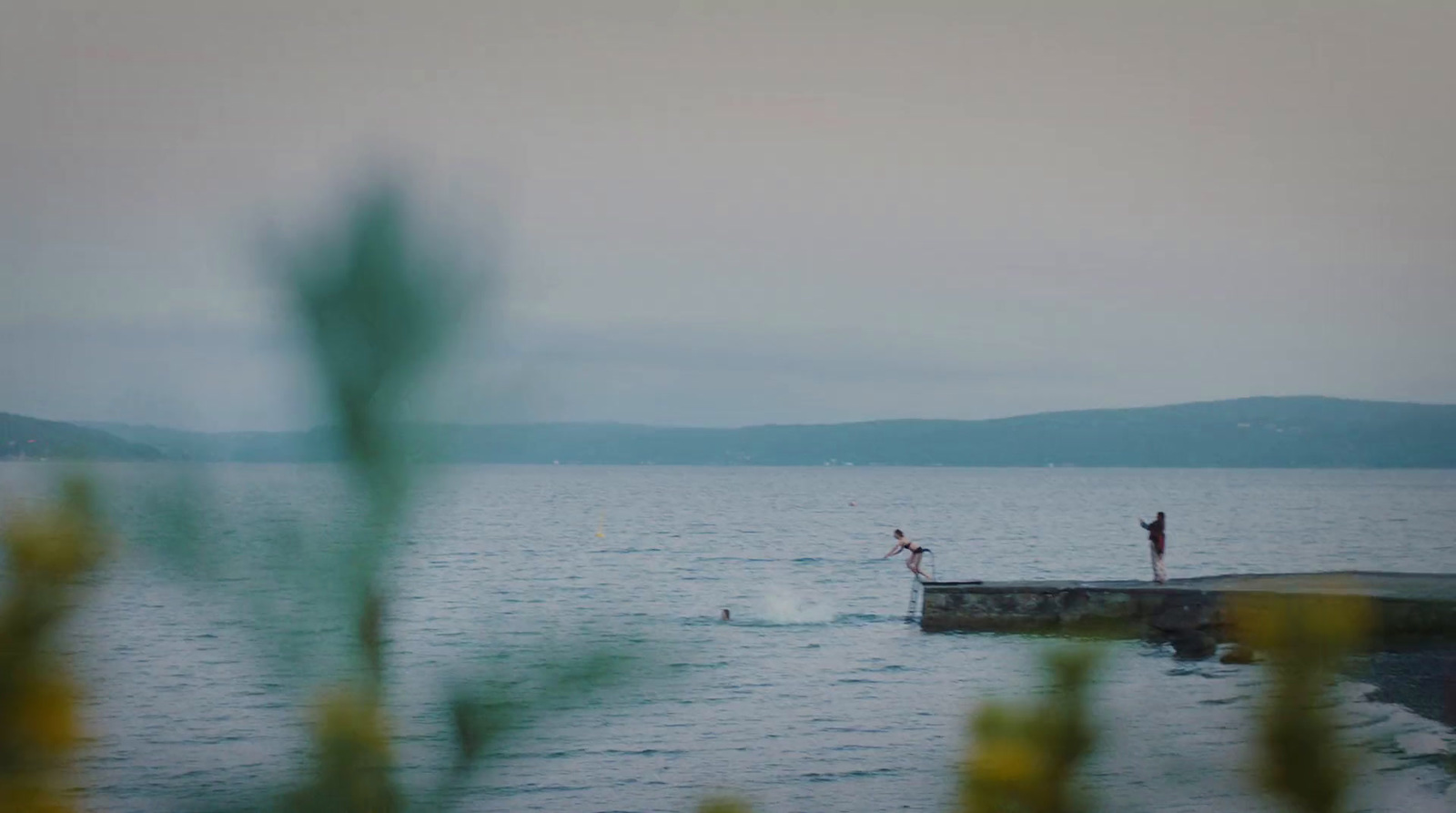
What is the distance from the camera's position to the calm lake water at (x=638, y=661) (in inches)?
71.4

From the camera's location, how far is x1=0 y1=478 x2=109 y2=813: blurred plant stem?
124cm

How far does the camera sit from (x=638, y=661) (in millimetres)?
2109

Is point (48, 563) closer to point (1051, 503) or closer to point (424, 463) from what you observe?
point (424, 463)

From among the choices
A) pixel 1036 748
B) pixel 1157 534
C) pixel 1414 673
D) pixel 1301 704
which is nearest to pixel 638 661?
pixel 1036 748

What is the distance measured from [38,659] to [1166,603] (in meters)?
29.3

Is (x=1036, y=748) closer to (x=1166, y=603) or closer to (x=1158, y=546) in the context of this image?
(x=1166, y=603)

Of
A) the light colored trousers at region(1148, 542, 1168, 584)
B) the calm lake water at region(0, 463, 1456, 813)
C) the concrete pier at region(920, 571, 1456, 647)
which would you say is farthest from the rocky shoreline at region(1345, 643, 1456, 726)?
the light colored trousers at region(1148, 542, 1168, 584)

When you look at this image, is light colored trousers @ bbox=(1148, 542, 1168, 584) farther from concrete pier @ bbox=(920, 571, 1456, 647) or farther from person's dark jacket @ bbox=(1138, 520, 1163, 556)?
concrete pier @ bbox=(920, 571, 1456, 647)

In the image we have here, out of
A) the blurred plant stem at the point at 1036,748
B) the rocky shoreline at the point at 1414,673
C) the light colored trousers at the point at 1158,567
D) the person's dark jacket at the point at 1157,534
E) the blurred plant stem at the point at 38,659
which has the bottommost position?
the rocky shoreline at the point at 1414,673

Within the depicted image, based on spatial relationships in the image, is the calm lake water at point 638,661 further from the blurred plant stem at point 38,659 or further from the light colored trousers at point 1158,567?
the light colored trousers at point 1158,567

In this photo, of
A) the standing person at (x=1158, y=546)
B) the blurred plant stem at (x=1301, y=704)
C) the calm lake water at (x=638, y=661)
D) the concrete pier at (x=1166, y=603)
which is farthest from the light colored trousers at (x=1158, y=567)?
the blurred plant stem at (x=1301, y=704)

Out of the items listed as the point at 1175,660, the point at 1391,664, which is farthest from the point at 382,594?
the point at 1175,660

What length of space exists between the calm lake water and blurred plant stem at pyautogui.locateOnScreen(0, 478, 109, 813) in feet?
0.26

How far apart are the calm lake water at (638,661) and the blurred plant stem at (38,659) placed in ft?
0.26
